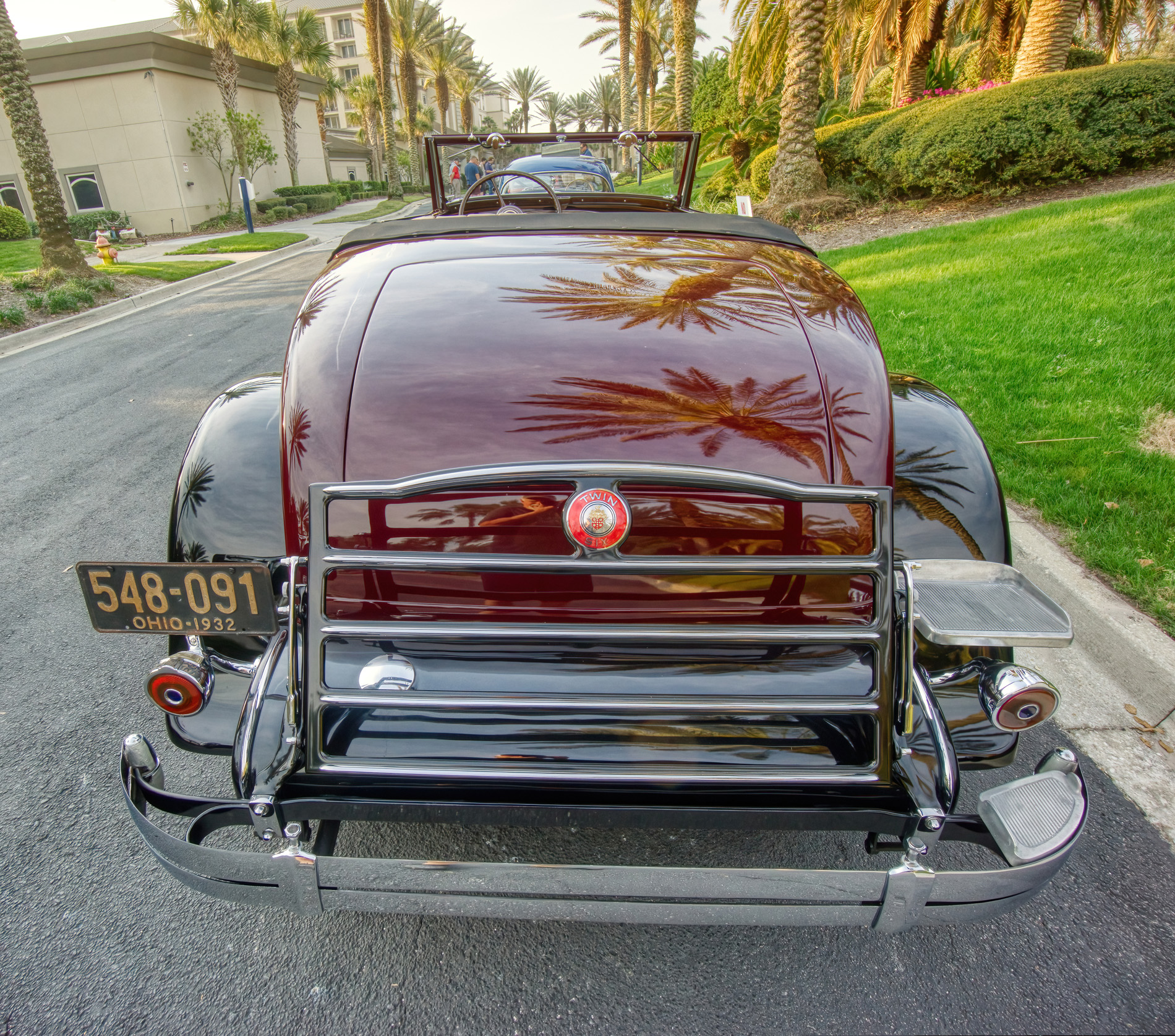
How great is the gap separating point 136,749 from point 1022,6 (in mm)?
17343

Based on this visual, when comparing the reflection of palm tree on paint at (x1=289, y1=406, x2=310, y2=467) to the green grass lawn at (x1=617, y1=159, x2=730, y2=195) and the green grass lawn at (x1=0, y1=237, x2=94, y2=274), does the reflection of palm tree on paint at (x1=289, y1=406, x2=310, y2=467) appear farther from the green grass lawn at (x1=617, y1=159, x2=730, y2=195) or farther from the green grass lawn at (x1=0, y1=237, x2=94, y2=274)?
the green grass lawn at (x1=617, y1=159, x2=730, y2=195)

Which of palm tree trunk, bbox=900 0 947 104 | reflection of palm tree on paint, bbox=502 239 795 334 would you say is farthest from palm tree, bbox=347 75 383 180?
reflection of palm tree on paint, bbox=502 239 795 334


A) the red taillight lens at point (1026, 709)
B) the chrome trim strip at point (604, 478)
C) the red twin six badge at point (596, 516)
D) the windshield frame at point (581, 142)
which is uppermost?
the windshield frame at point (581, 142)

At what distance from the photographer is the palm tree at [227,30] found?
78.1 ft

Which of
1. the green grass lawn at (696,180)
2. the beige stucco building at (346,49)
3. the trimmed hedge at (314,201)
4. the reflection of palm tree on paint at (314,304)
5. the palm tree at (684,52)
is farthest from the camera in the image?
the beige stucco building at (346,49)

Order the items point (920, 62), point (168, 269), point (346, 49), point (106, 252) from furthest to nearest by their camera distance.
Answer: point (346, 49), point (920, 62), point (106, 252), point (168, 269)

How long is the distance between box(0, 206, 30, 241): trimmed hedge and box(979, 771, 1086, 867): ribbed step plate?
91.9 ft

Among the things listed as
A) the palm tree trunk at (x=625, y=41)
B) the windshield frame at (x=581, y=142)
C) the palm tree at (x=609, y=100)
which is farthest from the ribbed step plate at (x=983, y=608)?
the palm tree at (x=609, y=100)

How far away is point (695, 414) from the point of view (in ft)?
5.86

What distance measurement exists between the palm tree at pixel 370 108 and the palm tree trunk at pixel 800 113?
36.2 m

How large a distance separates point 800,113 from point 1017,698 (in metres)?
11.7

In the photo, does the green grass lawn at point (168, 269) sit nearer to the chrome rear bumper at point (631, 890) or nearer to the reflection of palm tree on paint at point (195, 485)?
the reflection of palm tree on paint at point (195, 485)

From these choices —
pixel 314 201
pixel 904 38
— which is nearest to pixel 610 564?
pixel 904 38

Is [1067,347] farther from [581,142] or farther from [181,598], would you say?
[181,598]
